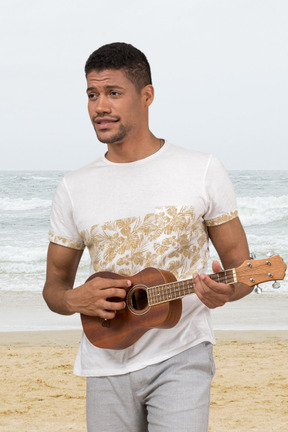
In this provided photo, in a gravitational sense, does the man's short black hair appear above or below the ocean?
above

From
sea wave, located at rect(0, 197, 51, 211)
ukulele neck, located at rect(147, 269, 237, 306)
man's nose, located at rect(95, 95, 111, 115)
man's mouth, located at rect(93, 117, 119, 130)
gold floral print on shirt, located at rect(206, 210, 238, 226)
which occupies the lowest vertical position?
sea wave, located at rect(0, 197, 51, 211)

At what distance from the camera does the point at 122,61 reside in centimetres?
267

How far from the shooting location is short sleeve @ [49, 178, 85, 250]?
2.80m

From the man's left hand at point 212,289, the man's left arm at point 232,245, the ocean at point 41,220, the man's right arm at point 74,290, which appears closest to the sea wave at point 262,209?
the ocean at point 41,220

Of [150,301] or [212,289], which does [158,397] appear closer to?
[150,301]

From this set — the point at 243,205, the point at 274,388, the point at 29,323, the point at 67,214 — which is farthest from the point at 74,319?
the point at 243,205

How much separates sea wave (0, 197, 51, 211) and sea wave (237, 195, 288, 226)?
663cm

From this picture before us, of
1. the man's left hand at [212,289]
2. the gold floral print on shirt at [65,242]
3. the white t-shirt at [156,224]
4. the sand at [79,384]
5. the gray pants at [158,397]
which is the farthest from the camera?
the sand at [79,384]

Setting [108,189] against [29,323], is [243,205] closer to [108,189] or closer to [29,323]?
[29,323]

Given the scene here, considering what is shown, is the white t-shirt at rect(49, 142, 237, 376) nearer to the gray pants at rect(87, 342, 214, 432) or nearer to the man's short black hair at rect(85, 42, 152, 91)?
the gray pants at rect(87, 342, 214, 432)

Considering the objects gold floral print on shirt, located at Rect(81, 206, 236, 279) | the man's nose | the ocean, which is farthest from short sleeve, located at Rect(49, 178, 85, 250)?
the ocean

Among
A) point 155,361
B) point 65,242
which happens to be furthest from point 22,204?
point 155,361

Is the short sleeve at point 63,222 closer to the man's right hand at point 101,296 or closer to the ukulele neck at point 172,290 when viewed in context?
the man's right hand at point 101,296

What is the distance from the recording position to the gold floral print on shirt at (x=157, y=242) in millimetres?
2602
